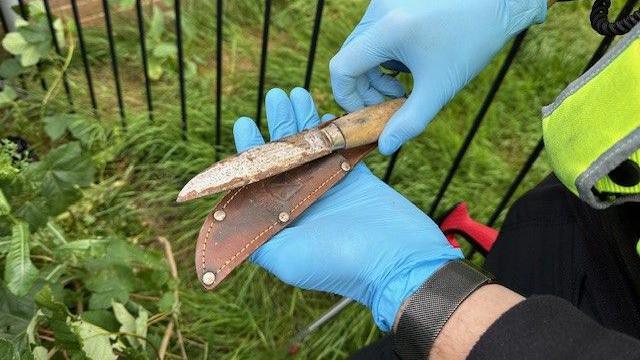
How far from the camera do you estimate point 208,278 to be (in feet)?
3.91

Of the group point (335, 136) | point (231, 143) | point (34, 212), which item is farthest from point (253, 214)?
point (231, 143)

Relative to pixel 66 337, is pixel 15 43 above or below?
above

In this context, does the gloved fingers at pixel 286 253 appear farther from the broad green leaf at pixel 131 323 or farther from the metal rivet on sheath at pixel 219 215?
the broad green leaf at pixel 131 323

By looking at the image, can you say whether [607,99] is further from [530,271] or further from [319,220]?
[319,220]

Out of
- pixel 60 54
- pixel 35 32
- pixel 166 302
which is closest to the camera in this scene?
pixel 166 302

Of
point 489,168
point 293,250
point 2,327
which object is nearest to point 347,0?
point 489,168

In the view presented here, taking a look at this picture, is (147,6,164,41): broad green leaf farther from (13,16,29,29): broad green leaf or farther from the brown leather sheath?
the brown leather sheath

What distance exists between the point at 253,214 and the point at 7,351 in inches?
20.4

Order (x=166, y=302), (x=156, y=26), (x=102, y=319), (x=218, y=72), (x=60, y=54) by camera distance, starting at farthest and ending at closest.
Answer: (x=156, y=26) < (x=60, y=54) < (x=218, y=72) < (x=166, y=302) < (x=102, y=319)

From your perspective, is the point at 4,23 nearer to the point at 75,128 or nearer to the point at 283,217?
the point at 75,128

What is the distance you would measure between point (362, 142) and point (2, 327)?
0.96 m

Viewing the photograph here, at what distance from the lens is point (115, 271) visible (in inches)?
62.2

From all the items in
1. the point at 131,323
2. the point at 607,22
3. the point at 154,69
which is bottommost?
the point at 131,323

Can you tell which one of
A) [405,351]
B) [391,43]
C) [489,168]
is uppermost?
[391,43]
